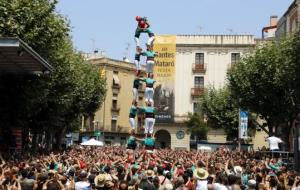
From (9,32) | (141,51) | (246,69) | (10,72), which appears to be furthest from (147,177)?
(246,69)

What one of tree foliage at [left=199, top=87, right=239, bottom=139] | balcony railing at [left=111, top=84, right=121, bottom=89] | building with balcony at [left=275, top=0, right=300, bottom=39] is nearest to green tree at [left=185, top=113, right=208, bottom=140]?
tree foliage at [left=199, top=87, right=239, bottom=139]

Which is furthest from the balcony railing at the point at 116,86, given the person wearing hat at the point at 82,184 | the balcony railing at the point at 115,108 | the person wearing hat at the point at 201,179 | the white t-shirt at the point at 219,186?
the white t-shirt at the point at 219,186

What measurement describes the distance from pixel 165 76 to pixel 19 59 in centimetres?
4204

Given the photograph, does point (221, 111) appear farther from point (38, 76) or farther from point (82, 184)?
point (82, 184)

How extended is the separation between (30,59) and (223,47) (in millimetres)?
45990

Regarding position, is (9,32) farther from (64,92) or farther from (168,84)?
(168,84)

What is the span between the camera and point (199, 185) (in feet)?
45.2

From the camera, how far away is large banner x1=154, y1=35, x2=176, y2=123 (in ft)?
214

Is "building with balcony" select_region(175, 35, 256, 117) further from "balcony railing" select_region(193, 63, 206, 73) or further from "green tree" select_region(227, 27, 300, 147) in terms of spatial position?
"green tree" select_region(227, 27, 300, 147)

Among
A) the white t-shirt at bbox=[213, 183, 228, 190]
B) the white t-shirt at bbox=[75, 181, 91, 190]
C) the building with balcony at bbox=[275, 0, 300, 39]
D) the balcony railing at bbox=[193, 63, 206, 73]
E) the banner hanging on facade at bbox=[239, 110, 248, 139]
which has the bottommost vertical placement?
the white t-shirt at bbox=[75, 181, 91, 190]

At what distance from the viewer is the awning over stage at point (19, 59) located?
21.0m

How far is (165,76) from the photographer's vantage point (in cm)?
6631

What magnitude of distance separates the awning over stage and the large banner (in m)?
37.6

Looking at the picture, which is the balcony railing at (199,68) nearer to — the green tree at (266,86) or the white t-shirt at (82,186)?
the green tree at (266,86)
